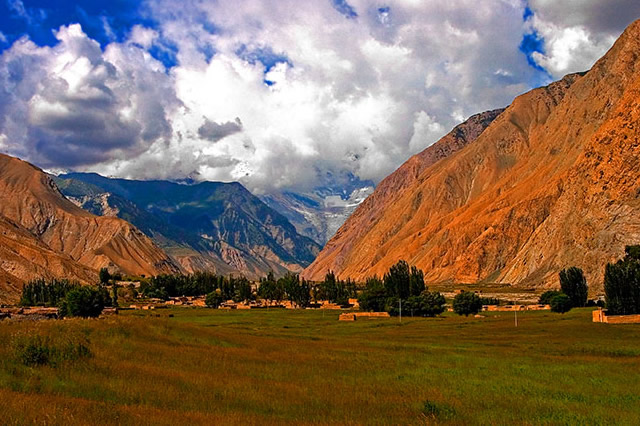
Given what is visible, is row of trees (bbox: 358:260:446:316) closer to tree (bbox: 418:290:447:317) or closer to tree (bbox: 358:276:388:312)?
tree (bbox: 358:276:388:312)

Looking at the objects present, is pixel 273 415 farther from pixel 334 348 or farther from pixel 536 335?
pixel 536 335

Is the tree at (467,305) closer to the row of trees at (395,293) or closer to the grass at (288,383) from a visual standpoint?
the row of trees at (395,293)

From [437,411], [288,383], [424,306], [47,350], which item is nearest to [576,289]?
[424,306]

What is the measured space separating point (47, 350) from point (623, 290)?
87.3 metres

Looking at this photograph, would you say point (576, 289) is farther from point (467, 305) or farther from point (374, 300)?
point (374, 300)

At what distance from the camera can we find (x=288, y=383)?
26875 millimetres

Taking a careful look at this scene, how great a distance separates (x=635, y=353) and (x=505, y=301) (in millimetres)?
95276

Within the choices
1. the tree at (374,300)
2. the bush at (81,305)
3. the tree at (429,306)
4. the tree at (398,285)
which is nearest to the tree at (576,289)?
the tree at (429,306)

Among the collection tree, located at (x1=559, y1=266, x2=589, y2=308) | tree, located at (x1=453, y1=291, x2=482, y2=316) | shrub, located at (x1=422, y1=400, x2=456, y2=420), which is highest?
tree, located at (x1=559, y1=266, x2=589, y2=308)

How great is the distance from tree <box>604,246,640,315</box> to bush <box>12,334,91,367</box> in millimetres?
78670

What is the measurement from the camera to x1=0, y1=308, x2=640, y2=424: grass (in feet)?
61.4

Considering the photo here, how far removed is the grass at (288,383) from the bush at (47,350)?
0.32 m

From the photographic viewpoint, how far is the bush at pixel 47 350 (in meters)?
23.8

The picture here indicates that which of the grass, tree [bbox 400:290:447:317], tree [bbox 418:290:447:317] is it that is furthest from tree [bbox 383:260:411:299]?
the grass
